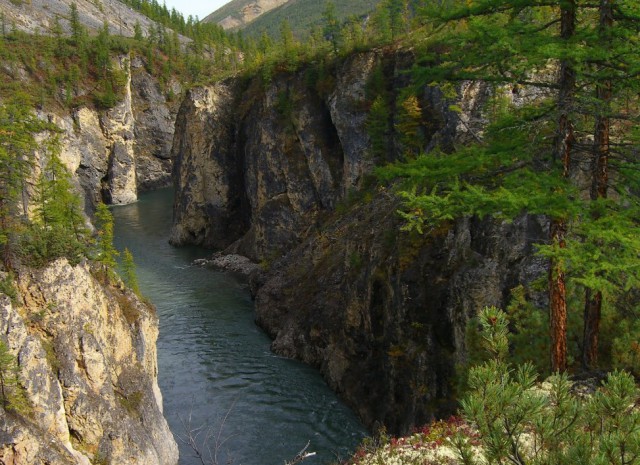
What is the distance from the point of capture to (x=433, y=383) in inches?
891

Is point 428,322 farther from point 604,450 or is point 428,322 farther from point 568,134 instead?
point 604,450

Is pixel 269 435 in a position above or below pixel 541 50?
below

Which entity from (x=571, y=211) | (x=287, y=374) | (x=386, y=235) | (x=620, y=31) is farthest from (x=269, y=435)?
(x=620, y=31)

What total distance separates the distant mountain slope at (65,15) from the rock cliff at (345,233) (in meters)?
67.0

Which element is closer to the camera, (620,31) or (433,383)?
(620,31)

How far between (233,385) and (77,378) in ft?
39.3

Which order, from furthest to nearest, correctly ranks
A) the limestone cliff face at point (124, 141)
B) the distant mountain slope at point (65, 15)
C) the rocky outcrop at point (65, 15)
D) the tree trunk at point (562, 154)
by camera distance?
the rocky outcrop at point (65, 15) < the distant mountain slope at point (65, 15) < the limestone cliff face at point (124, 141) < the tree trunk at point (562, 154)

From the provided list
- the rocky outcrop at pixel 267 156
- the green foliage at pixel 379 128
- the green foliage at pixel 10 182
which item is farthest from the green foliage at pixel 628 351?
the rocky outcrop at pixel 267 156

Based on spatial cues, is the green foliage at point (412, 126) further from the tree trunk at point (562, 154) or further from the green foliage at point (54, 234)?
the tree trunk at point (562, 154)

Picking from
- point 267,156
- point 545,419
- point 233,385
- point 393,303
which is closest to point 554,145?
point 545,419

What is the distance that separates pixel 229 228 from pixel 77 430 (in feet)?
151

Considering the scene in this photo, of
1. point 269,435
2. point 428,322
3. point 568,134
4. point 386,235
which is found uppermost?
point 568,134

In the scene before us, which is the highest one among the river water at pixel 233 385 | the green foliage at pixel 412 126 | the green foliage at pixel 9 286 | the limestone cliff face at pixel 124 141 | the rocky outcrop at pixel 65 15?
the rocky outcrop at pixel 65 15

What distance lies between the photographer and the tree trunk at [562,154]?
32.9 ft
